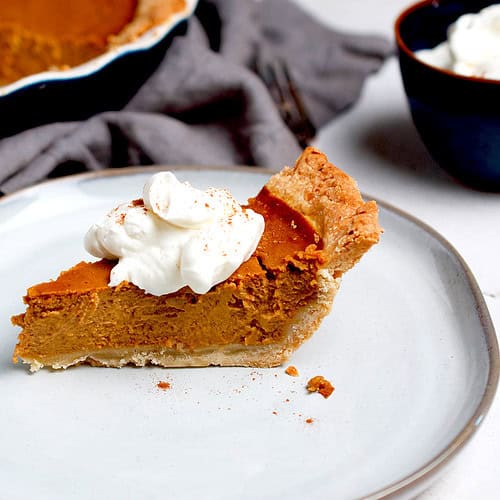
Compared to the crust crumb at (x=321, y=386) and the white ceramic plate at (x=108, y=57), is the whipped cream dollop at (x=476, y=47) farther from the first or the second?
the crust crumb at (x=321, y=386)

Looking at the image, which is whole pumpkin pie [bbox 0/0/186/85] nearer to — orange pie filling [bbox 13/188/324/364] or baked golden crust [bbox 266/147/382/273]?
baked golden crust [bbox 266/147/382/273]

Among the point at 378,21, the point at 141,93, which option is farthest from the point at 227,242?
the point at 378,21

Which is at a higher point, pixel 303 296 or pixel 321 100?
pixel 303 296

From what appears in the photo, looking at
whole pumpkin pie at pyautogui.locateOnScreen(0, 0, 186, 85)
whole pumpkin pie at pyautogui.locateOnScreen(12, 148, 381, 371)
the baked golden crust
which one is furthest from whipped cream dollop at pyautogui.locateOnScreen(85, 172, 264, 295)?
whole pumpkin pie at pyautogui.locateOnScreen(0, 0, 186, 85)

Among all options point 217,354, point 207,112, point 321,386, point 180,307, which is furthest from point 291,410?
point 207,112

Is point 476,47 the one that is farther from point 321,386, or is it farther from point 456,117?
point 321,386

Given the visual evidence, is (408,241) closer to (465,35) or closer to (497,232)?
(497,232)
